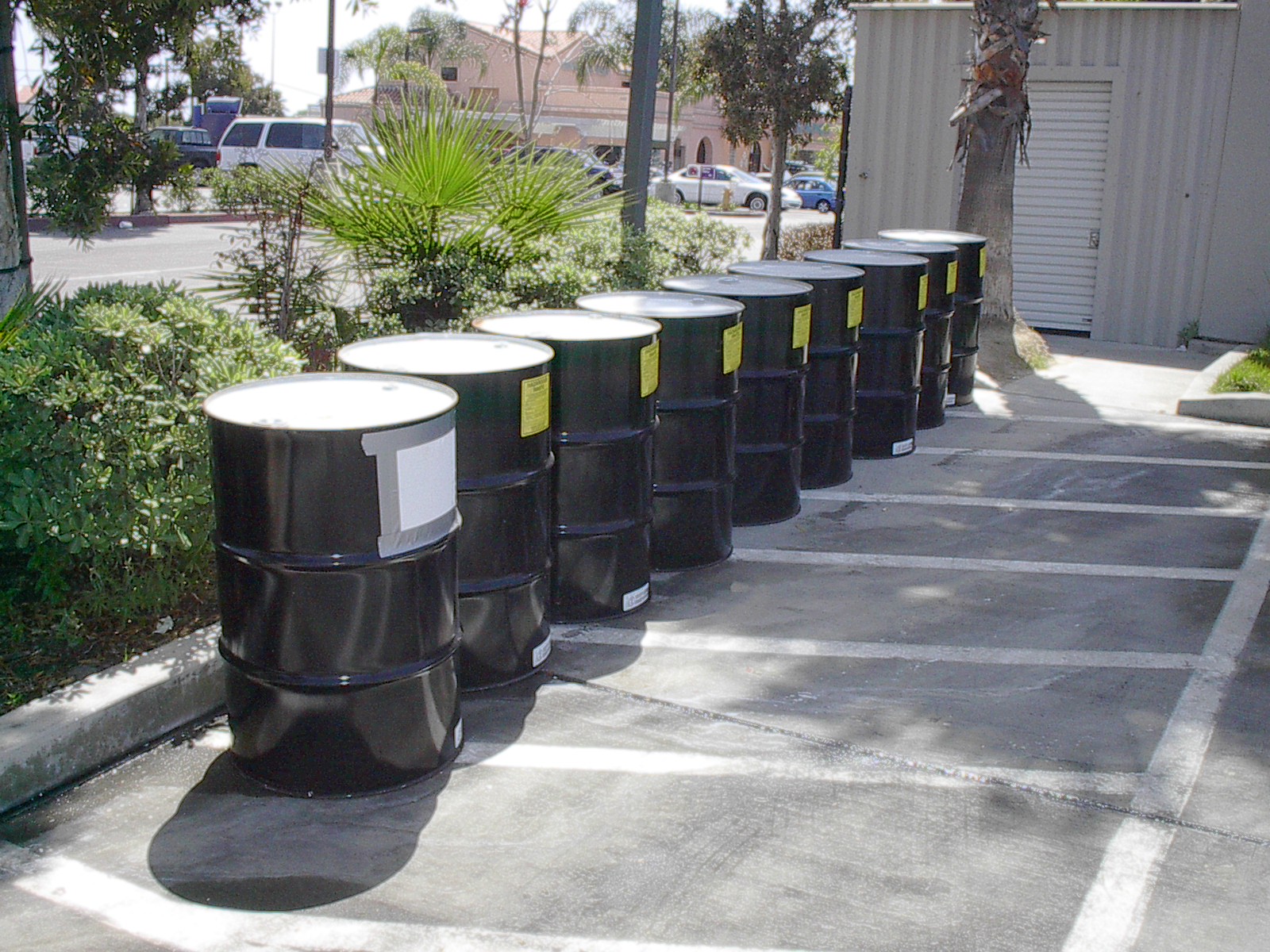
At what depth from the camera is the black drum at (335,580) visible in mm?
3900

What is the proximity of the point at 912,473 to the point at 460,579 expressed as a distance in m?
4.42

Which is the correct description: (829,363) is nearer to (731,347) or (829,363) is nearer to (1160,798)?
(731,347)

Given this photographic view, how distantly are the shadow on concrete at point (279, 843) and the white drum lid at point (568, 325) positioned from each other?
193cm

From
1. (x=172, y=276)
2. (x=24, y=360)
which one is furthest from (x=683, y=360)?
(x=172, y=276)

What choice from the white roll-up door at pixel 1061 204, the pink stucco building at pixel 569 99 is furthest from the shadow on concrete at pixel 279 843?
the pink stucco building at pixel 569 99

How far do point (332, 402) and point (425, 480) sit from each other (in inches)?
16.9

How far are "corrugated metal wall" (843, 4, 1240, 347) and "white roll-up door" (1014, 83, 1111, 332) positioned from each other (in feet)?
0.43

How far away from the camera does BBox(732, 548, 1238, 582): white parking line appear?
659 centimetres

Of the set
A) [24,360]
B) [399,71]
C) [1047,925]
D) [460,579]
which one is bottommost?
[1047,925]

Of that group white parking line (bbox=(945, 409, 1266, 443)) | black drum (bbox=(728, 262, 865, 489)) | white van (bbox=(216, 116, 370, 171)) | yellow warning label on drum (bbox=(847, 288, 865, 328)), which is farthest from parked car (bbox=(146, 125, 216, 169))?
yellow warning label on drum (bbox=(847, 288, 865, 328))

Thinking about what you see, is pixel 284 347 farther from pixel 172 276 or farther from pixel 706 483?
pixel 172 276

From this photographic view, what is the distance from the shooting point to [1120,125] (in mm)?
14156

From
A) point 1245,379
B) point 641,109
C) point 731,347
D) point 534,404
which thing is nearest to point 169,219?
point 641,109

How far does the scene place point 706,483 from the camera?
6.29m
